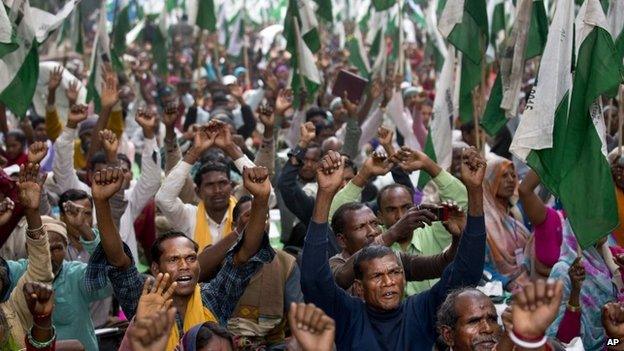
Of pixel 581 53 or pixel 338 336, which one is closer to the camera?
pixel 338 336

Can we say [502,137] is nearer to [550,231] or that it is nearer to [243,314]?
[550,231]

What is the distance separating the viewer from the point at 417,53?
21.7m

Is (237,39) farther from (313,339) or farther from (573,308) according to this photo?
(313,339)

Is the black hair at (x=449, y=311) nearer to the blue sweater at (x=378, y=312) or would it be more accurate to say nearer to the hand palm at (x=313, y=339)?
the blue sweater at (x=378, y=312)

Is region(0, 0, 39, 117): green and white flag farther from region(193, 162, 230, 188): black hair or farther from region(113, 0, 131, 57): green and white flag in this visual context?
region(113, 0, 131, 57): green and white flag

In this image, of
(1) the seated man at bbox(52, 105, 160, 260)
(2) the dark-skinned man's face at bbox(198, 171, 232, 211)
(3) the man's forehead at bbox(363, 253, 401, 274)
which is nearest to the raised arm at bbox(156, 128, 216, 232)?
(2) the dark-skinned man's face at bbox(198, 171, 232, 211)

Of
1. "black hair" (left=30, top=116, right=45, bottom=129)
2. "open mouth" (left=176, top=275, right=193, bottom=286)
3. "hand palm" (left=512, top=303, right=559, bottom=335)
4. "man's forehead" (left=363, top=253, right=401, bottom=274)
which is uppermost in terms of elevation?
"hand palm" (left=512, top=303, right=559, bottom=335)

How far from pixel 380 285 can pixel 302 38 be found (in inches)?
227

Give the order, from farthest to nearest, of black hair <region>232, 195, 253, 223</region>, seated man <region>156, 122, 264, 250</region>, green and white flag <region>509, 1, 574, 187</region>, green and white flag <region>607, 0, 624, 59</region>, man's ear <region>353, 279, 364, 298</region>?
green and white flag <region>607, 0, 624, 59</region> → seated man <region>156, 122, 264, 250</region> → black hair <region>232, 195, 253, 223</region> → green and white flag <region>509, 1, 574, 187</region> → man's ear <region>353, 279, 364, 298</region>

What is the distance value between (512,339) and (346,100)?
6.23 meters

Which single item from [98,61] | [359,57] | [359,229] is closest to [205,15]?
[98,61]

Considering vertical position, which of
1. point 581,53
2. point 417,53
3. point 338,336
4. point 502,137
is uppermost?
point 581,53

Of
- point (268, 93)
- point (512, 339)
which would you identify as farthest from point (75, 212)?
point (268, 93)

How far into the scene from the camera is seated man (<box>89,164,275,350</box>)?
498 cm
